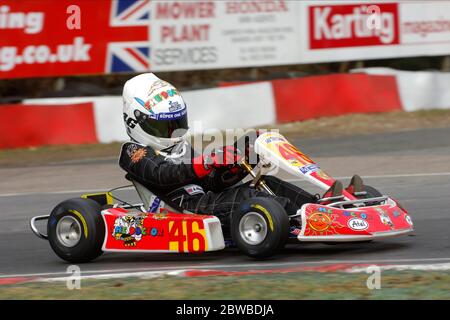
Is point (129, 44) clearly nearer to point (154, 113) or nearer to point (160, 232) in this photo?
point (154, 113)

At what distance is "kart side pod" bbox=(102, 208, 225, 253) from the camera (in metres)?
6.10

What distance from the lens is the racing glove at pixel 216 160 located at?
19.7 feet

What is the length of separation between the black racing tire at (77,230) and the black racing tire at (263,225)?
981 mm

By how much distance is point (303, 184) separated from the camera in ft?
30.2

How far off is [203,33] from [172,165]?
23.3 ft

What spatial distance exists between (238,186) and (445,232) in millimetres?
1537

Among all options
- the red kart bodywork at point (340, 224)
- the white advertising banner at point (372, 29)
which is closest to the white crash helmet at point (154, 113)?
the red kart bodywork at point (340, 224)

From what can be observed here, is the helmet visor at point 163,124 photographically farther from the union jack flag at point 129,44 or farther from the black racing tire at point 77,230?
the union jack flag at point 129,44

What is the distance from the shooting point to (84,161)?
11891 millimetres

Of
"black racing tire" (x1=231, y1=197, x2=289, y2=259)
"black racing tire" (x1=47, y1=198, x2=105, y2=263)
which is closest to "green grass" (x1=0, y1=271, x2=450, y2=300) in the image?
"black racing tire" (x1=231, y1=197, x2=289, y2=259)

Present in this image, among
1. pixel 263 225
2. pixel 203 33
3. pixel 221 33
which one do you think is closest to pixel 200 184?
pixel 263 225

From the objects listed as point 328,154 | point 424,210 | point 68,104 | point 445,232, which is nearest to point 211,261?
point 445,232

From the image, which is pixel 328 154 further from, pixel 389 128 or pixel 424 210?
pixel 424 210

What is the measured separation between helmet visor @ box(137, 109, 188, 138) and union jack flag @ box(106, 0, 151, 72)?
255 inches
